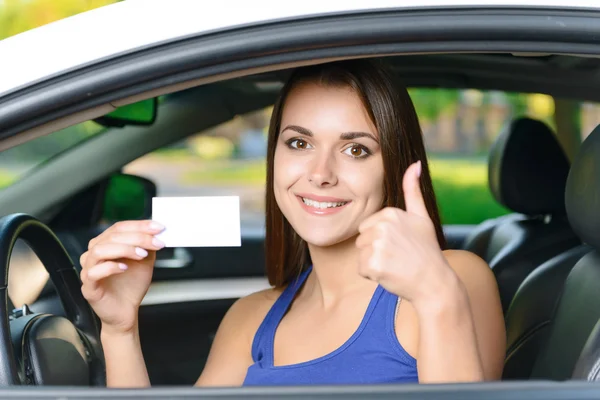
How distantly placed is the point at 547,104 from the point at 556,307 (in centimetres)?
153

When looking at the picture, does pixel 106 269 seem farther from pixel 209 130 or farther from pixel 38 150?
pixel 38 150

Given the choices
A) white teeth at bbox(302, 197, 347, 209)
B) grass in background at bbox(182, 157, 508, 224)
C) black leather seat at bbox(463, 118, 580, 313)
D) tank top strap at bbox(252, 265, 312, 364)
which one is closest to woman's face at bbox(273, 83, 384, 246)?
white teeth at bbox(302, 197, 347, 209)

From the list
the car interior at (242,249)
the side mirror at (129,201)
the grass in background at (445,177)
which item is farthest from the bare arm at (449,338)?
the grass in background at (445,177)

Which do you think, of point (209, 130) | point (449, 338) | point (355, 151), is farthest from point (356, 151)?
A: point (209, 130)

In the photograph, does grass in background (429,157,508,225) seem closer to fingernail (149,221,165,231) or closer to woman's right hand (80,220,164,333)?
woman's right hand (80,220,164,333)

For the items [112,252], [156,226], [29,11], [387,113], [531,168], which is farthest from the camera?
[29,11]

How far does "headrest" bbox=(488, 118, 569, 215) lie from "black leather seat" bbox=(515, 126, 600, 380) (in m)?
0.79

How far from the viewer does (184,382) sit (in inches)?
98.3

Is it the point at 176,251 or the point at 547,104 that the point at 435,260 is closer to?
the point at 176,251

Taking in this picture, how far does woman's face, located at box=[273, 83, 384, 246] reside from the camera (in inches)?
63.9

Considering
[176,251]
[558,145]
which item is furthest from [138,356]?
[558,145]

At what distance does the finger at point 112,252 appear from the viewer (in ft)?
4.66

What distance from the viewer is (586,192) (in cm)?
165

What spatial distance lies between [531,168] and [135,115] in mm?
1306
